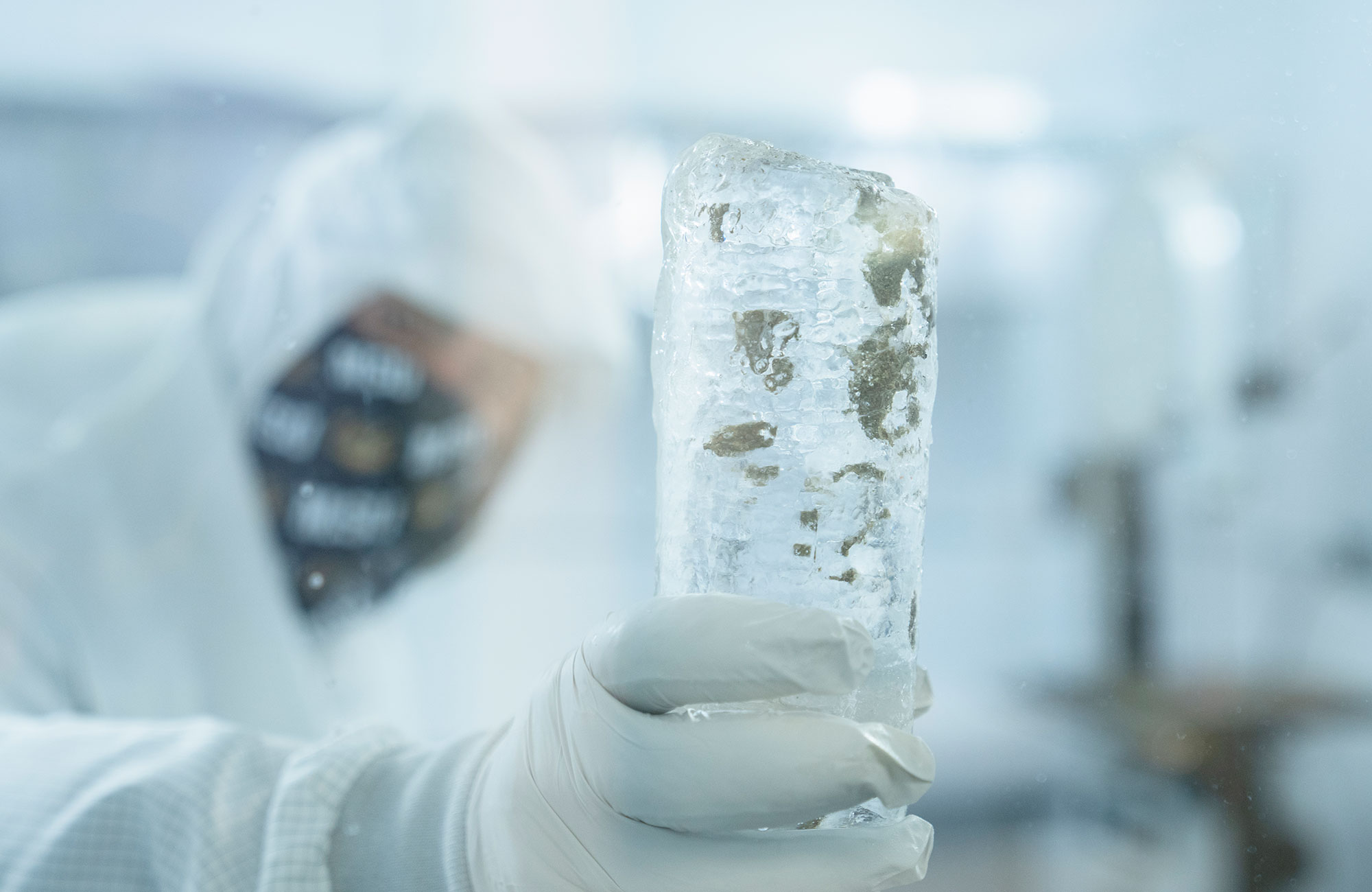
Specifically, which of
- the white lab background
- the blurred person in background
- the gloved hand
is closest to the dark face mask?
the blurred person in background

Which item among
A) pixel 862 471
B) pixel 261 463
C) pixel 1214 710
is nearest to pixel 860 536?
pixel 862 471

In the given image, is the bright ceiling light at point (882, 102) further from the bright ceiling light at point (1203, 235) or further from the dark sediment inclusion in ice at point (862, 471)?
the dark sediment inclusion in ice at point (862, 471)

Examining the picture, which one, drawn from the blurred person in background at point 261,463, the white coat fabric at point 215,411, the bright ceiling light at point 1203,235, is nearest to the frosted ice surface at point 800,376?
the blurred person in background at point 261,463

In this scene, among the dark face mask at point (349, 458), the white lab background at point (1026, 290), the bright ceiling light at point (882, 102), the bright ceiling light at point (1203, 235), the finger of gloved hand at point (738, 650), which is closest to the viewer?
the finger of gloved hand at point (738, 650)

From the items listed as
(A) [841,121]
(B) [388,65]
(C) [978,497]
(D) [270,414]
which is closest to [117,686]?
(D) [270,414]

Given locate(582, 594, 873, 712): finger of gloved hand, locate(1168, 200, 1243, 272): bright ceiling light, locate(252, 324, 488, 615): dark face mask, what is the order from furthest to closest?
locate(252, 324, 488, 615): dark face mask → locate(1168, 200, 1243, 272): bright ceiling light → locate(582, 594, 873, 712): finger of gloved hand

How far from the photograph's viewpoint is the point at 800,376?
369 mm

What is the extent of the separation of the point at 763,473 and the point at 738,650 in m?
0.08

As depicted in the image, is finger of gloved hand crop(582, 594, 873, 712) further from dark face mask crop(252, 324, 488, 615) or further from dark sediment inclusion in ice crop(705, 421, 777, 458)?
dark face mask crop(252, 324, 488, 615)

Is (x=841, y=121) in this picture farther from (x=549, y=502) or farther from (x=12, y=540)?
(x=12, y=540)

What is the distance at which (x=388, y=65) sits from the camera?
150cm

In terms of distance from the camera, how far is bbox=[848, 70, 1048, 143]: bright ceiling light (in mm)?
1098

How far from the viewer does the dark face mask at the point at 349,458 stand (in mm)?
1274

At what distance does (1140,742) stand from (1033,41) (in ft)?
3.63
